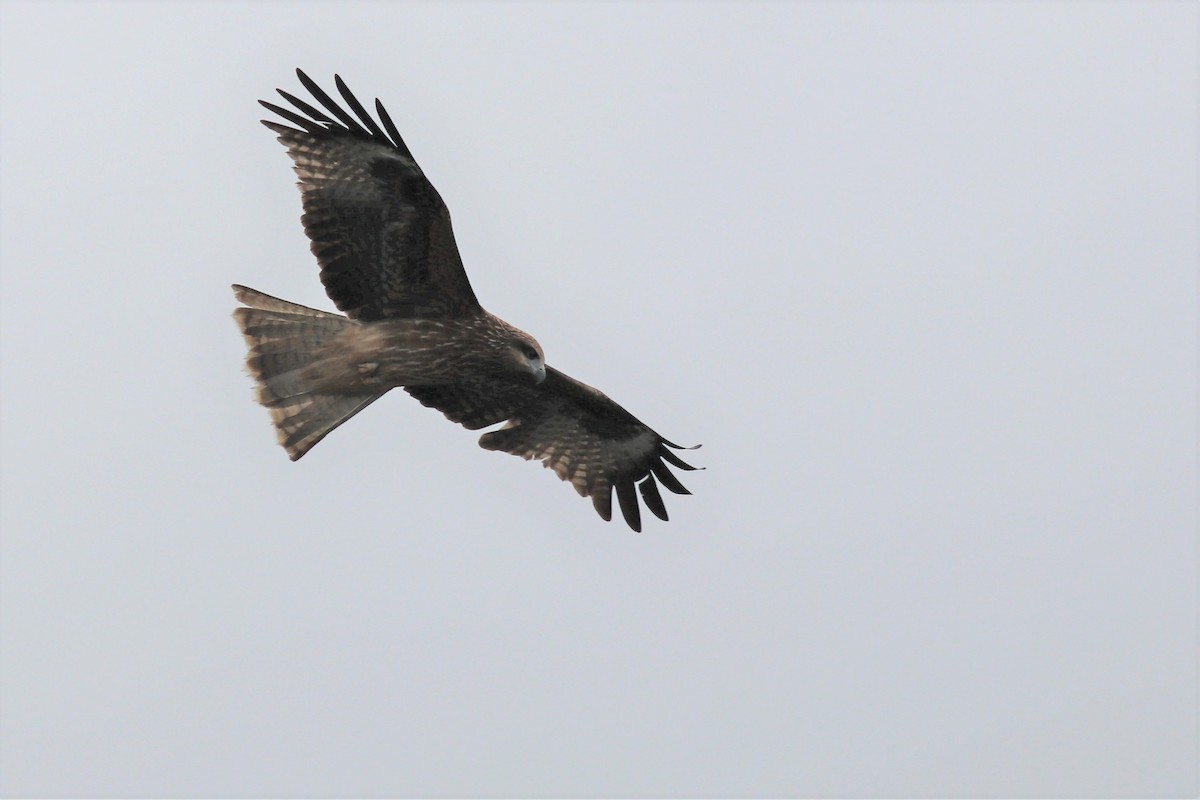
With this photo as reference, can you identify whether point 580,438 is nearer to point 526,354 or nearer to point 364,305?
point 526,354

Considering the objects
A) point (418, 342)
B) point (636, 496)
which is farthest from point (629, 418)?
point (418, 342)

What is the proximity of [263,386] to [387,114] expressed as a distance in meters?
2.12

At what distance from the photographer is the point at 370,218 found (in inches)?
473

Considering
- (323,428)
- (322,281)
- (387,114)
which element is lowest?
(323,428)

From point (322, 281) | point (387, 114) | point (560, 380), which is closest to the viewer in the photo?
point (387, 114)

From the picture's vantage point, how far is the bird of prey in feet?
38.9

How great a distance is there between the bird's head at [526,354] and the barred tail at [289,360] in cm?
111

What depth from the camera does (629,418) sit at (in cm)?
1401

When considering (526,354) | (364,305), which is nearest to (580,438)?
(526,354)

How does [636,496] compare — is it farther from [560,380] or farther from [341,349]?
[341,349]

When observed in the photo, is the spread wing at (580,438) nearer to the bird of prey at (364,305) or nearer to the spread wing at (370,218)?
the bird of prey at (364,305)

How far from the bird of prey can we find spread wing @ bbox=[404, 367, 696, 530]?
24.8 inches

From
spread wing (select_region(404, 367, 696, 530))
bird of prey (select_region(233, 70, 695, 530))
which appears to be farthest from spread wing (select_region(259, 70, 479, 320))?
spread wing (select_region(404, 367, 696, 530))

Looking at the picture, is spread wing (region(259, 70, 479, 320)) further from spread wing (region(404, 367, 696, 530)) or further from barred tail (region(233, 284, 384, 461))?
spread wing (region(404, 367, 696, 530))
